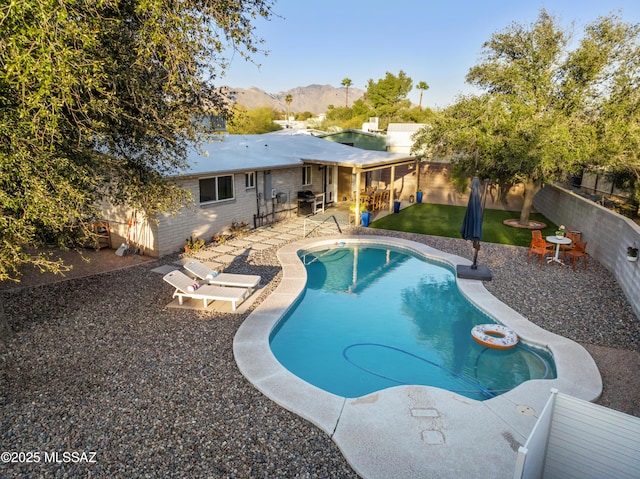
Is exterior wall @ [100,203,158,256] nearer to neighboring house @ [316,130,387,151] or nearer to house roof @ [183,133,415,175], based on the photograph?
house roof @ [183,133,415,175]

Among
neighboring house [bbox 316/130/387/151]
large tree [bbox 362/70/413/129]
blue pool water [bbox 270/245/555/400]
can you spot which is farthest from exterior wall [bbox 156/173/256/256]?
large tree [bbox 362/70/413/129]

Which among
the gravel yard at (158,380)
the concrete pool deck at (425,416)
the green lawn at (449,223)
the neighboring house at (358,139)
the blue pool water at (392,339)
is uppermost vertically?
the neighboring house at (358,139)

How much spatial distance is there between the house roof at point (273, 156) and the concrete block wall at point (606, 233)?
766cm

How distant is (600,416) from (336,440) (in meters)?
2.90

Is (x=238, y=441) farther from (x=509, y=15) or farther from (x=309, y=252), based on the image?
(x=509, y=15)

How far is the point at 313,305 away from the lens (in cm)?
1017

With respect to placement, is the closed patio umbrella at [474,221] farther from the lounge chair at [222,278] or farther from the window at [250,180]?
the window at [250,180]

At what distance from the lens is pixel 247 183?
15859 mm

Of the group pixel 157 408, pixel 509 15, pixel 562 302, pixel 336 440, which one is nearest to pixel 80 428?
pixel 157 408

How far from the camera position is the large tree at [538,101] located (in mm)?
14242

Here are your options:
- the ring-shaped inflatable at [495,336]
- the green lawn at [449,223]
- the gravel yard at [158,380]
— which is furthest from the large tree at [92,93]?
the green lawn at [449,223]

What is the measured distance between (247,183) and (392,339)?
31.9 ft

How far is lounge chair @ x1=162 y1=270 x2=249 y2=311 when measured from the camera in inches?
348

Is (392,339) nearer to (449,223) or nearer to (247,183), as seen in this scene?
(247,183)
